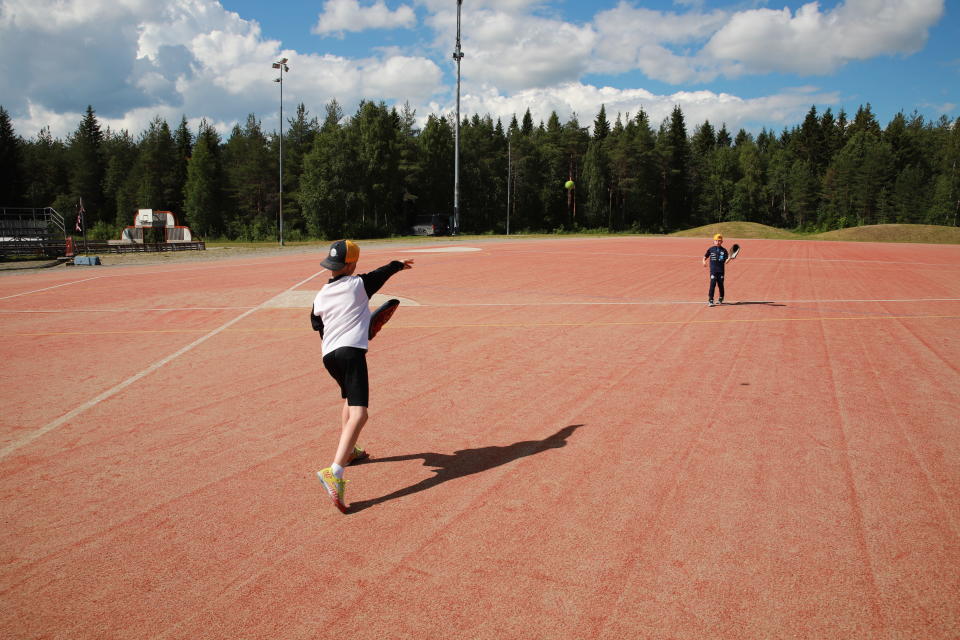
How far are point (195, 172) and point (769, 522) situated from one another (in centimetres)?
8874

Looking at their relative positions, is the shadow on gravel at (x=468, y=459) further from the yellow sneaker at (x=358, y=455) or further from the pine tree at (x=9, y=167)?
the pine tree at (x=9, y=167)

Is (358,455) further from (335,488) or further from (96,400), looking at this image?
(96,400)

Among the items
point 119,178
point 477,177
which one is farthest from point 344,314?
point 119,178

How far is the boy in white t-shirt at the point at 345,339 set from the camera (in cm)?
464

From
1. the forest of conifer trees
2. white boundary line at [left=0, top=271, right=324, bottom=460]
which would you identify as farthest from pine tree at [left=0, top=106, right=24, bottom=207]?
white boundary line at [left=0, top=271, right=324, bottom=460]

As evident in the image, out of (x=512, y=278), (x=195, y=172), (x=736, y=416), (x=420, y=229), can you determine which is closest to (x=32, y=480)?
(x=736, y=416)

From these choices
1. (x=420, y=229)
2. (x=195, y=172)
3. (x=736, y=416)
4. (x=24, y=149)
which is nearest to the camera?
(x=736, y=416)

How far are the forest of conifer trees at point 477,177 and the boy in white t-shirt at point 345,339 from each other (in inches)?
2486

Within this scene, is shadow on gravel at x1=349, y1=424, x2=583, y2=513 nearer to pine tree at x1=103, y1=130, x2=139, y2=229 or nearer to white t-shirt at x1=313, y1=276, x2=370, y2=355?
white t-shirt at x1=313, y1=276, x2=370, y2=355

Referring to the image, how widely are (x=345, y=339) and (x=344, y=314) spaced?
0.70 ft

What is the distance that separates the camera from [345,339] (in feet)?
15.6

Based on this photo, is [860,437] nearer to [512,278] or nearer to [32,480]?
[32,480]

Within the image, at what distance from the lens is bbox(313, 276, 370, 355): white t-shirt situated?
15.7 feet

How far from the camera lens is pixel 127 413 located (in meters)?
6.89
